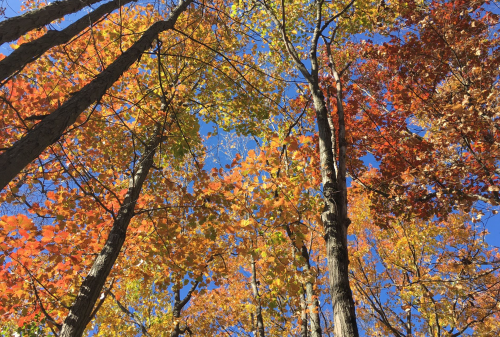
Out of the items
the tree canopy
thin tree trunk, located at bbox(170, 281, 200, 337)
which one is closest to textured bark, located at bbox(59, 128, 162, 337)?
the tree canopy

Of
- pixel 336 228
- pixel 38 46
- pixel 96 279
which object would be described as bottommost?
pixel 96 279

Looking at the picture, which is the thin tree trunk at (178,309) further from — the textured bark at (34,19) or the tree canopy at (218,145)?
the textured bark at (34,19)

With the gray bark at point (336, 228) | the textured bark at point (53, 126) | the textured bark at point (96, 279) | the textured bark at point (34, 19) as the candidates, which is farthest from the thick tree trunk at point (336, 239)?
the textured bark at point (34, 19)

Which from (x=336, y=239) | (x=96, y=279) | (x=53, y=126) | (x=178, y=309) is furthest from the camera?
(x=178, y=309)

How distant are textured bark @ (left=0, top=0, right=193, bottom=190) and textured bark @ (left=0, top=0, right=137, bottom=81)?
1.86 ft

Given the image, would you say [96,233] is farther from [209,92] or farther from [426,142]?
[426,142]

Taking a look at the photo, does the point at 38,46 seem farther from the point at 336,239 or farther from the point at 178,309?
the point at 178,309

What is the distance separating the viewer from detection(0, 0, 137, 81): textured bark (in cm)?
274

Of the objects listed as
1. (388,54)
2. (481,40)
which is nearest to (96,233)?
(388,54)

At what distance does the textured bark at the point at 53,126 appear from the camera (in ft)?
6.72

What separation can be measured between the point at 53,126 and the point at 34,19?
197cm

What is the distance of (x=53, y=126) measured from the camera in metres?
2.43

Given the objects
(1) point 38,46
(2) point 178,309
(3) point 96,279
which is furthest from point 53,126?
(2) point 178,309

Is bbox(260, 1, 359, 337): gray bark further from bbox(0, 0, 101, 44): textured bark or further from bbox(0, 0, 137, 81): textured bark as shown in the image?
bbox(0, 0, 101, 44): textured bark
